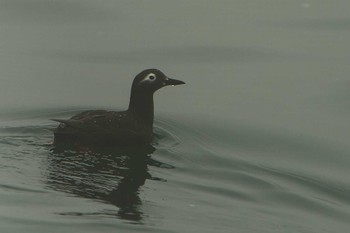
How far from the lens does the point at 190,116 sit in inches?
490

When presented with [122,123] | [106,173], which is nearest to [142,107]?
[122,123]

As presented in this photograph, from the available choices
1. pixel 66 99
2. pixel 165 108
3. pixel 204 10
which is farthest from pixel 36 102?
pixel 204 10

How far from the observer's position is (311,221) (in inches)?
371

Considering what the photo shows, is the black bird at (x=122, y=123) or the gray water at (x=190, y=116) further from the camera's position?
the black bird at (x=122, y=123)

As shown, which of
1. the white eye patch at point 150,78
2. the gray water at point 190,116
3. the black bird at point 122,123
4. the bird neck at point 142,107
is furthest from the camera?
the white eye patch at point 150,78

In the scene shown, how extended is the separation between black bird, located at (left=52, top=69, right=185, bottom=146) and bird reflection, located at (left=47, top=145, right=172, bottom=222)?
103 mm

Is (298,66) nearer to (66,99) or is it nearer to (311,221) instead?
(66,99)

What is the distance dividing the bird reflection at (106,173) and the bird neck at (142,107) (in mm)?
435

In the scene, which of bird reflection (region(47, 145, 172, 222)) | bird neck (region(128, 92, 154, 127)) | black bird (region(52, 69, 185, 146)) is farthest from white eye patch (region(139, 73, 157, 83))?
bird reflection (region(47, 145, 172, 222))

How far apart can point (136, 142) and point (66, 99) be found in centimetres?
150

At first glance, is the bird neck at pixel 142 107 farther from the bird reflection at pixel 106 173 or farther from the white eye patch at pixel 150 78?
the bird reflection at pixel 106 173

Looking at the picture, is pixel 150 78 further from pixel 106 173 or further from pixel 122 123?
pixel 106 173

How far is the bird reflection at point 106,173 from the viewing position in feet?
31.1

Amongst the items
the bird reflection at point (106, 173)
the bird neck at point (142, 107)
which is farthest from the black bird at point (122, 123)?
the bird reflection at point (106, 173)
